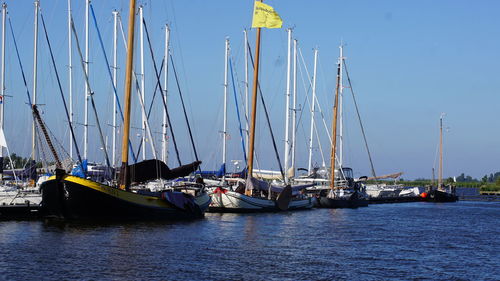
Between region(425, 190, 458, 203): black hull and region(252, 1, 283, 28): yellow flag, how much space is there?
56.7m

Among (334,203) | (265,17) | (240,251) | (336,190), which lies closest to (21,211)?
(240,251)

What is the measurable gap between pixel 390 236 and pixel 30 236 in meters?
20.8

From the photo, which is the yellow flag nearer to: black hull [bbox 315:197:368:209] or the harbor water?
the harbor water

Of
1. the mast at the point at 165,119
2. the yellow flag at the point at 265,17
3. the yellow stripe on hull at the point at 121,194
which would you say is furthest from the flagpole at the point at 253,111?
the yellow stripe on hull at the point at 121,194

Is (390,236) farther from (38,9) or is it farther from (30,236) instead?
(38,9)

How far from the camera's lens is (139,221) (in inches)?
1843

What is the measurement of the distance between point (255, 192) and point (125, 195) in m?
18.9

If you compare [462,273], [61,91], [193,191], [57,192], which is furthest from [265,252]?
[61,91]

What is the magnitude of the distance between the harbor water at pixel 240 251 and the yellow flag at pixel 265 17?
18.1 m

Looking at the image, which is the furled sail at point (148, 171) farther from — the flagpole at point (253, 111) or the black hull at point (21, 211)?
the flagpole at point (253, 111)

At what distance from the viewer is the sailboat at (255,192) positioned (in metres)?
59.0

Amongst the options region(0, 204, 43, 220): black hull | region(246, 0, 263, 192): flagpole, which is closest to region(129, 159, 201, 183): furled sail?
region(0, 204, 43, 220): black hull

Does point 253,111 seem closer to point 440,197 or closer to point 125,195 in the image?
point 125,195

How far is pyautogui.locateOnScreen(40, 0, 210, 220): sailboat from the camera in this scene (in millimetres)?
44312
